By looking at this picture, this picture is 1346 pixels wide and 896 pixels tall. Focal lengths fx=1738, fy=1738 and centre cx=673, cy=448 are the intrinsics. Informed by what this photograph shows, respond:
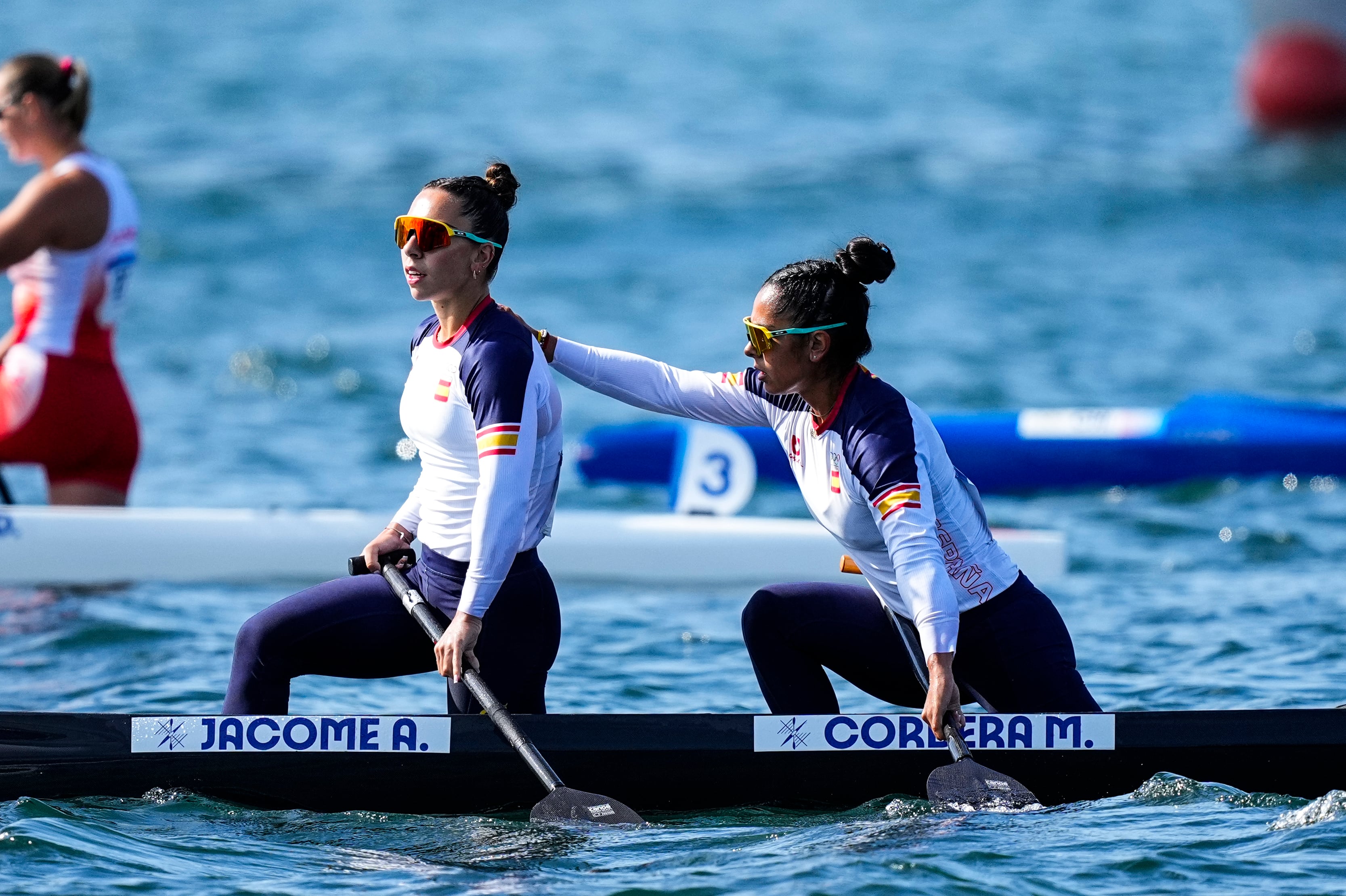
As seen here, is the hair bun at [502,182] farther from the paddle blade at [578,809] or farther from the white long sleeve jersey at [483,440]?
the paddle blade at [578,809]

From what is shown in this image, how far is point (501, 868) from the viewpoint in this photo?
3.66 m

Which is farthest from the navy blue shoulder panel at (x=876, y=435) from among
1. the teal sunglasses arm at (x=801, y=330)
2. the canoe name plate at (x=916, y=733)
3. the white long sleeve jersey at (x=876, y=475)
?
the canoe name plate at (x=916, y=733)

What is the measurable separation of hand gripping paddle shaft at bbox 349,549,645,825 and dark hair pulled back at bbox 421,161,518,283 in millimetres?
719

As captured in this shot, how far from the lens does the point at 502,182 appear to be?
3.83m

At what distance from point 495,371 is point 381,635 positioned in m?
0.68

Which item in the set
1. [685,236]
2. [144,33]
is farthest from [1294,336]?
[144,33]

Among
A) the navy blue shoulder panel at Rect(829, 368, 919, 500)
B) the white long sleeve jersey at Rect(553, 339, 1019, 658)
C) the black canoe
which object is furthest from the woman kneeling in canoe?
the navy blue shoulder panel at Rect(829, 368, 919, 500)

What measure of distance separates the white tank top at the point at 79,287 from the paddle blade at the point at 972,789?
3.46m

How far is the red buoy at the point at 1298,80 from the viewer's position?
19703mm

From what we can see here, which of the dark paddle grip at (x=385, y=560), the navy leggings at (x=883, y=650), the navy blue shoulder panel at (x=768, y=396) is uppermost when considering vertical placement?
the navy blue shoulder panel at (x=768, y=396)

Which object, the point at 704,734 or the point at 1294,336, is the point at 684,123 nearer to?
the point at 1294,336

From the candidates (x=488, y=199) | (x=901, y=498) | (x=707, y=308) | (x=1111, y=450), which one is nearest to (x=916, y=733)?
(x=901, y=498)

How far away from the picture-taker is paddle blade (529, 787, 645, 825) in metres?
3.84

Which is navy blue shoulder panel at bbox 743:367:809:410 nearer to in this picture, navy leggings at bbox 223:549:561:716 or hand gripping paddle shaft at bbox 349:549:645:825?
navy leggings at bbox 223:549:561:716
